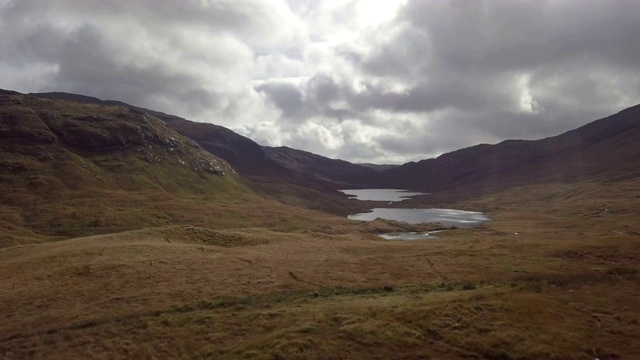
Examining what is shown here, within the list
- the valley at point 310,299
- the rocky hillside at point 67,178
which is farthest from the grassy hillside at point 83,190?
the valley at point 310,299

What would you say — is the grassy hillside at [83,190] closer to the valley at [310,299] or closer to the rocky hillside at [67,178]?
the rocky hillside at [67,178]

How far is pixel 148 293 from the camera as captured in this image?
4503 centimetres

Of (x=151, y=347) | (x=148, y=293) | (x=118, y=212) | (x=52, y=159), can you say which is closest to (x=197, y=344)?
(x=151, y=347)

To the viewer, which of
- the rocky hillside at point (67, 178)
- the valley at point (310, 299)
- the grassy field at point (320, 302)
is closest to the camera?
the grassy field at point (320, 302)

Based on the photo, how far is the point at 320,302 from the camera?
4234 centimetres

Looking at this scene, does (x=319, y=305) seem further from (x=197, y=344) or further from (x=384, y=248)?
(x=384, y=248)

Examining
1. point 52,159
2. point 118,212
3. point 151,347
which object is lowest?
point 151,347

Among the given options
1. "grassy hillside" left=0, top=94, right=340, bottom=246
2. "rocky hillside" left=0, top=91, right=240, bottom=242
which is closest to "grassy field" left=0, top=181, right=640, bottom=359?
"grassy hillside" left=0, top=94, right=340, bottom=246

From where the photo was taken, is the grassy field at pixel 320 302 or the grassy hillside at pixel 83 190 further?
the grassy hillside at pixel 83 190

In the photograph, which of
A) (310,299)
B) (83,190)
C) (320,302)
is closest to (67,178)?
(83,190)

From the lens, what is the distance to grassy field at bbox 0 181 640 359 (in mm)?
33094

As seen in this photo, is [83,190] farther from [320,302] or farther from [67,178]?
[320,302]

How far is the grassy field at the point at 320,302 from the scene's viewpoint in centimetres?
3309

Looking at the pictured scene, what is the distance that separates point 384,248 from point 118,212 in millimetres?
84734
